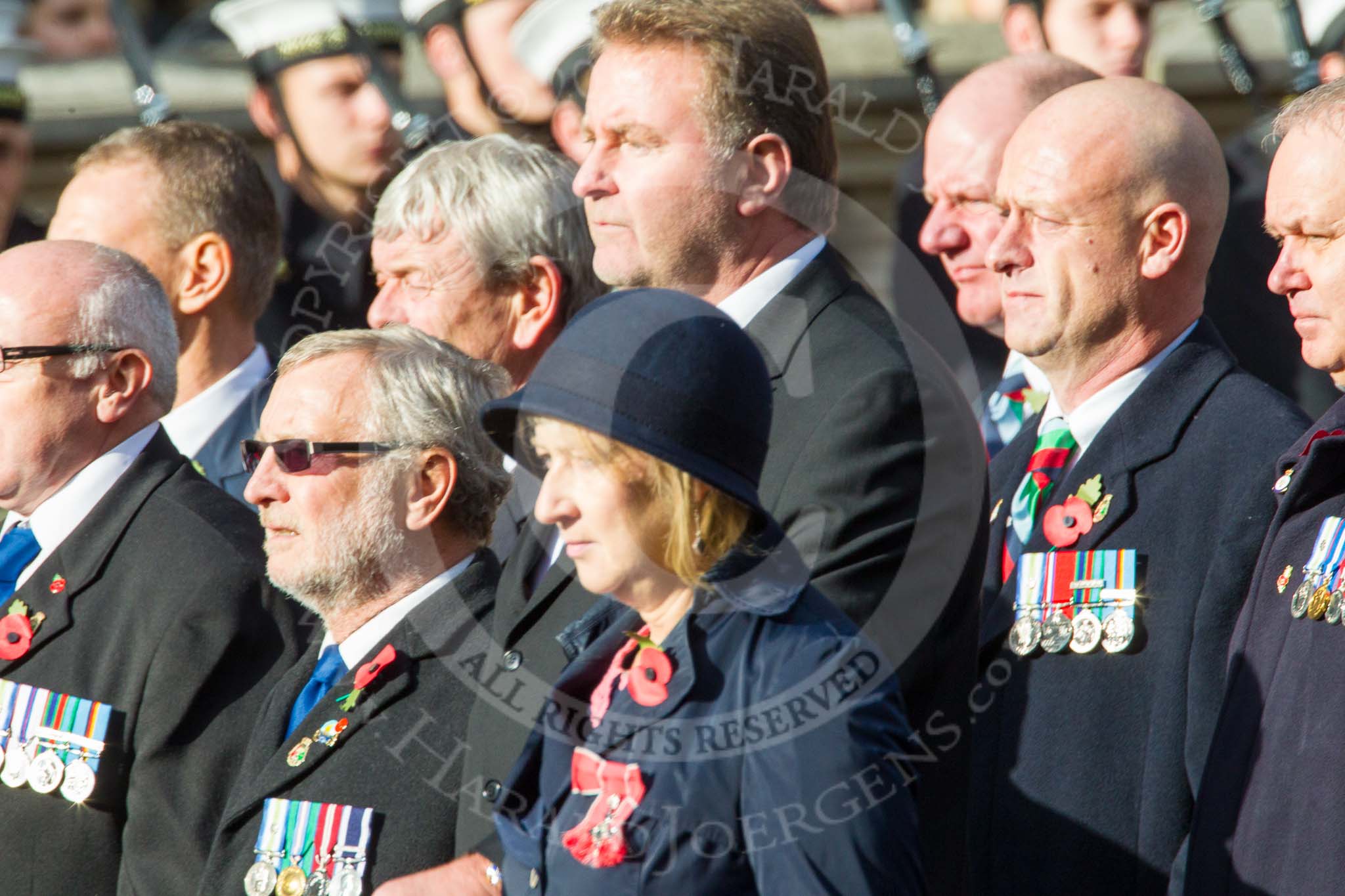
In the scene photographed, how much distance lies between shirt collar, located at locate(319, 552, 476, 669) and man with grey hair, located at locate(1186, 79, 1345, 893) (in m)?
1.46

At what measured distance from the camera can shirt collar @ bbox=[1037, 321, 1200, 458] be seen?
3961 millimetres

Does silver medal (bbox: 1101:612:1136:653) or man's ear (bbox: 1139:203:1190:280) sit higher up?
man's ear (bbox: 1139:203:1190:280)

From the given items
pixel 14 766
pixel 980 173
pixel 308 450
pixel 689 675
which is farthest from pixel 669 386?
pixel 980 173

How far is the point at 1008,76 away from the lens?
525 cm

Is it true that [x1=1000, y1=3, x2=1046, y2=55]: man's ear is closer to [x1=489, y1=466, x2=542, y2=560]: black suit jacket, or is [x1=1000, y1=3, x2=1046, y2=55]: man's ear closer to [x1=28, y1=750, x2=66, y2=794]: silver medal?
[x1=489, y1=466, x2=542, y2=560]: black suit jacket

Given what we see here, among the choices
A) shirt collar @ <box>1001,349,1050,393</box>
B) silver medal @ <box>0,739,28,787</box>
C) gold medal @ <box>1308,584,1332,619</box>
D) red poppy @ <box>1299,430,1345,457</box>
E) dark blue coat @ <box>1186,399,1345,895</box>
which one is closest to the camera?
dark blue coat @ <box>1186,399,1345,895</box>

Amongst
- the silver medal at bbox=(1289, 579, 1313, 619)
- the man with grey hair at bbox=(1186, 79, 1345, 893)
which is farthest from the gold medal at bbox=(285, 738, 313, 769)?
the silver medal at bbox=(1289, 579, 1313, 619)

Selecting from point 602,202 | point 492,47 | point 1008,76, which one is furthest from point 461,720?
point 492,47

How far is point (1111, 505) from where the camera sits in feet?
12.3

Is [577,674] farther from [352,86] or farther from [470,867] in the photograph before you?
[352,86]

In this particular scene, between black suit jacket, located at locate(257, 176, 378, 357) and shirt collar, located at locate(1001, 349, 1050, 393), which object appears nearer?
shirt collar, located at locate(1001, 349, 1050, 393)

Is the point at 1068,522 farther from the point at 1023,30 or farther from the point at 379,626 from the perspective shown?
the point at 1023,30

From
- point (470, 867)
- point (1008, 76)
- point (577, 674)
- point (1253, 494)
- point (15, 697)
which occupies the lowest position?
point (15, 697)

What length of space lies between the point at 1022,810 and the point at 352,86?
400 centimetres
